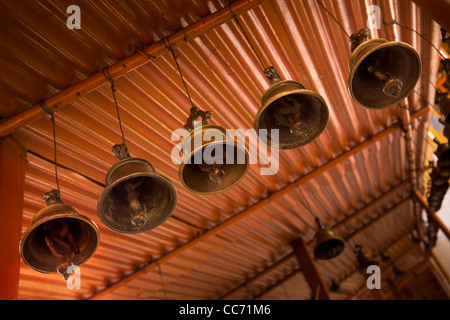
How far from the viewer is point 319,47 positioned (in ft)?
17.5

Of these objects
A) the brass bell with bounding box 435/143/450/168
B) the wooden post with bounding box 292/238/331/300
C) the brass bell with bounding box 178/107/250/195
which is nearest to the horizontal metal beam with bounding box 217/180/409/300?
the wooden post with bounding box 292/238/331/300

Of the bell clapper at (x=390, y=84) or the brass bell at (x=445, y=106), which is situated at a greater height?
the brass bell at (x=445, y=106)

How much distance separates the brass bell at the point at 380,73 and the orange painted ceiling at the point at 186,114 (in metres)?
1.68

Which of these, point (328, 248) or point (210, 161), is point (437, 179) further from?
point (210, 161)

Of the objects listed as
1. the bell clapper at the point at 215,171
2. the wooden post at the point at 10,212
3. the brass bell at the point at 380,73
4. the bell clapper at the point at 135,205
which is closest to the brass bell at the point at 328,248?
the brass bell at the point at 380,73

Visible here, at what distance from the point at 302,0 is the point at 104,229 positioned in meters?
5.05

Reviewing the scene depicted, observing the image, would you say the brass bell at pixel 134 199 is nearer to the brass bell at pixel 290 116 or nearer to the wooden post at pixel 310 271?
the brass bell at pixel 290 116

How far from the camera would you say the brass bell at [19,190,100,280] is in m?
2.90

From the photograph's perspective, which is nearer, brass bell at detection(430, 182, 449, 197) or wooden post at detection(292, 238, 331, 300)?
brass bell at detection(430, 182, 449, 197)

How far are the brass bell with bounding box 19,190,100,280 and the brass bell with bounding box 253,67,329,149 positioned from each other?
1.71m

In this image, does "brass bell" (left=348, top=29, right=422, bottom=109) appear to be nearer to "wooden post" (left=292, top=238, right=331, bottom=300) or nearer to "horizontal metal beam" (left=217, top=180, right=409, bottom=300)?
"wooden post" (left=292, top=238, right=331, bottom=300)

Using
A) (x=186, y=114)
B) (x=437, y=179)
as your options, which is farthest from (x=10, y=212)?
(x=437, y=179)

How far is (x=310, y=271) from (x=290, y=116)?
306 inches

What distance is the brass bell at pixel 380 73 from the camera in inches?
117
